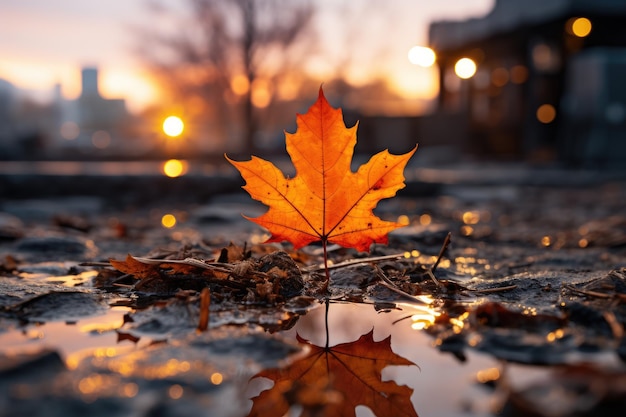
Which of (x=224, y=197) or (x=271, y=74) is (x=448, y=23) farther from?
(x=224, y=197)

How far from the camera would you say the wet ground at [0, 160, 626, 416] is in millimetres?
921

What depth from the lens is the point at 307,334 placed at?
1.32 meters

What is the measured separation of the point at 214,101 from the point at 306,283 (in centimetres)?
3282

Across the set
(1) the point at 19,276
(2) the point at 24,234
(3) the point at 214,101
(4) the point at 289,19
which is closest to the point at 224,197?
(2) the point at 24,234

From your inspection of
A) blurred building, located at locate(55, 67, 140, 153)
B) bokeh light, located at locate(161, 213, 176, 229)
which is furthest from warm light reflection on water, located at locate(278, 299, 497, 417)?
blurred building, located at locate(55, 67, 140, 153)

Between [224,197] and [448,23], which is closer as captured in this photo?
[224,197]

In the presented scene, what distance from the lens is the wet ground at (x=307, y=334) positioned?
3.02 feet

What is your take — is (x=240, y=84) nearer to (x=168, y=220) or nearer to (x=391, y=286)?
(x=168, y=220)

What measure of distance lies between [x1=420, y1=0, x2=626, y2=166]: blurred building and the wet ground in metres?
10.3

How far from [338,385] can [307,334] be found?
0.98ft

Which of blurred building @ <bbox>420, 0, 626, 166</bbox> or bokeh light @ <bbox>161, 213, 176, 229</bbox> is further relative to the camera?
blurred building @ <bbox>420, 0, 626, 166</bbox>

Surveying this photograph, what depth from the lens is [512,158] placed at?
15.2 m

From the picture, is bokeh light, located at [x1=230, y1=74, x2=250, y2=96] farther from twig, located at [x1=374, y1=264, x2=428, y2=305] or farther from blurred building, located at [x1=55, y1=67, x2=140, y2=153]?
twig, located at [x1=374, y1=264, x2=428, y2=305]

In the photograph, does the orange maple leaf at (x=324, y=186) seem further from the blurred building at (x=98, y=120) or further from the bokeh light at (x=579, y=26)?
the blurred building at (x=98, y=120)
